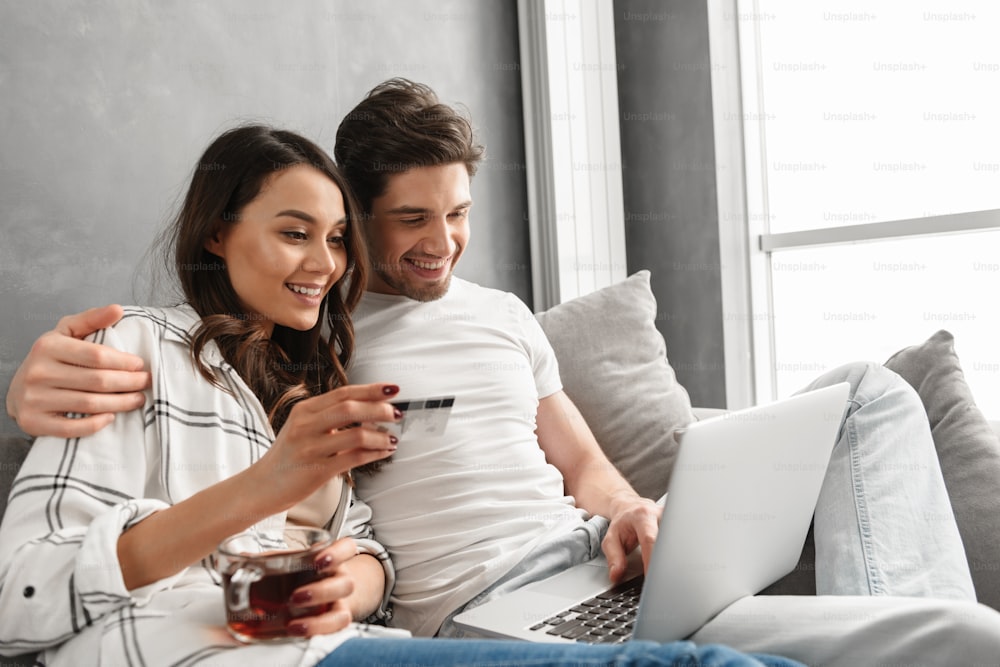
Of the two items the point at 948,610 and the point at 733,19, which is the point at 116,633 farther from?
the point at 733,19

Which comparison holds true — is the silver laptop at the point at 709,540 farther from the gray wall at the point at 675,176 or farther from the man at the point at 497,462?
the gray wall at the point at 675,176

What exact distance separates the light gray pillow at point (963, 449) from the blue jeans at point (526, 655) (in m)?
0.75

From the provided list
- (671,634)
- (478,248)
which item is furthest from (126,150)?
(671,634)

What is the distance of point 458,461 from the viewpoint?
1491 mm

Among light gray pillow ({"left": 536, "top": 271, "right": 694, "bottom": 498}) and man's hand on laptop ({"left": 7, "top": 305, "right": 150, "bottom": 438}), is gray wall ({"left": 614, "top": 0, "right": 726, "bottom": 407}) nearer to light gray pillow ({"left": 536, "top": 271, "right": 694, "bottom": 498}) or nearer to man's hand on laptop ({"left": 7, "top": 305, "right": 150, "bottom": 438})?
light gray pillow ({"left": 536, "top": 271, "right": 694, "bottom": 498})

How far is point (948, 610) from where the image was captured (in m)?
0.91

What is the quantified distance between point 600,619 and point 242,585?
50 centimetres

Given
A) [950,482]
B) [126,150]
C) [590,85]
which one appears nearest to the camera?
[950,482]

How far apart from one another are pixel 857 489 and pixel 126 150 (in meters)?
1.53

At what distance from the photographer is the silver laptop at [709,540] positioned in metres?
0.92

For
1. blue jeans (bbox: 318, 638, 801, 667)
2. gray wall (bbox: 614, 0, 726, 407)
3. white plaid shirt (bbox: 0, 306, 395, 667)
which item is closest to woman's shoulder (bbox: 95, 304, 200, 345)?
white plaid shirt (bbox: 0, 306, 395, 667)

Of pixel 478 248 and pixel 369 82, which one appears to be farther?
pixel 478 248

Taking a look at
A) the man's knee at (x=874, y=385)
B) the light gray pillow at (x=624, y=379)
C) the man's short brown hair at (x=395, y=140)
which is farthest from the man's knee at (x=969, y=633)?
the man's short brown hair at (x=395, y=140)

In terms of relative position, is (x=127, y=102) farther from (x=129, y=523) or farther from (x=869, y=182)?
(x=869, y=182)
